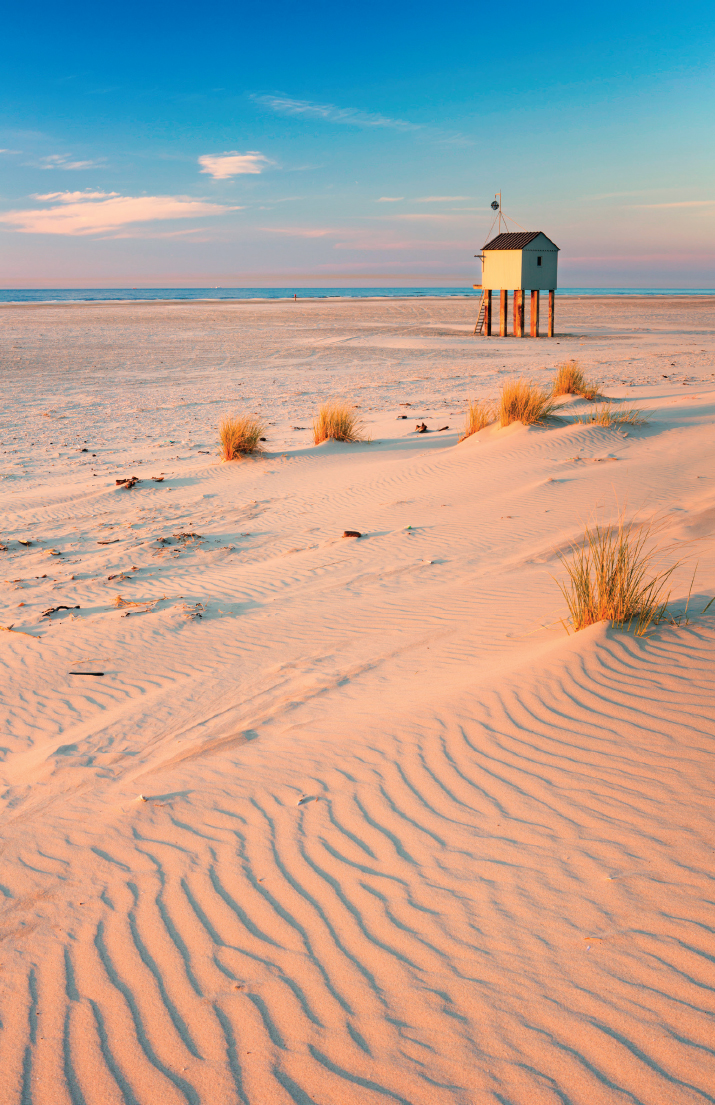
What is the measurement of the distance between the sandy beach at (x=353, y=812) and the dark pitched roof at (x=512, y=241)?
80.4ft

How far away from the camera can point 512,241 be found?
30375mm

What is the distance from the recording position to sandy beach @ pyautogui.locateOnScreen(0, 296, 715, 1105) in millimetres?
2078

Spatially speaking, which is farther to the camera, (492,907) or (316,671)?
(316,671)

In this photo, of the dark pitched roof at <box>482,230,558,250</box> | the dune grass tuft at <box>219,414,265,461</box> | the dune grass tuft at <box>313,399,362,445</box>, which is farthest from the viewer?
the dark pitched roof at <box>482,230,558,250</box>

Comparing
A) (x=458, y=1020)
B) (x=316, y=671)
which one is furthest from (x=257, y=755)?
(x=458, y=1020)

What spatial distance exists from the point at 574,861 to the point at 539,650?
→ 6.08ft

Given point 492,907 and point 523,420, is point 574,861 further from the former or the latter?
point 523,420

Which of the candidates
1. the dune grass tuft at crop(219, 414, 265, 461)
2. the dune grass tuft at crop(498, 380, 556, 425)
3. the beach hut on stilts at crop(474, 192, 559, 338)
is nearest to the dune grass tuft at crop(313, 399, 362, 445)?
the dune grass tuft at crop(219, 414, 265, 461)

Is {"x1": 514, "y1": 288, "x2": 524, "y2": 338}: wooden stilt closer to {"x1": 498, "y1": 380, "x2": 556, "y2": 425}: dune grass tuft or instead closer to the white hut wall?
the white hut wall

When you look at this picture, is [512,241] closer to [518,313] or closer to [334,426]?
[518,313]

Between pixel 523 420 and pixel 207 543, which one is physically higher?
pixel 523 420

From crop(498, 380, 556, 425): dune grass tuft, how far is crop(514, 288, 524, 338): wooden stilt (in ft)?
70.2

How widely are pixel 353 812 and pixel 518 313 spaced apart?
106 feet

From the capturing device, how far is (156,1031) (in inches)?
86.4
